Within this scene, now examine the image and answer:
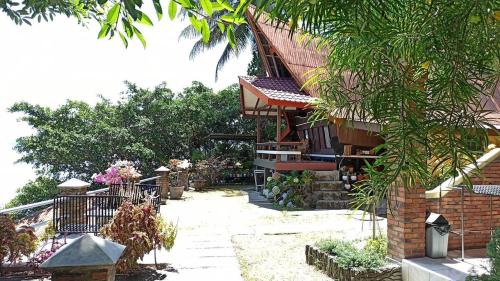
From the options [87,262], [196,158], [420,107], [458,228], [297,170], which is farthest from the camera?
[196,158]

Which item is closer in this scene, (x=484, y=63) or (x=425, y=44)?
(x=425, y=44)

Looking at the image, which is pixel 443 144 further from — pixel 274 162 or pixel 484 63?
pixel 274 162

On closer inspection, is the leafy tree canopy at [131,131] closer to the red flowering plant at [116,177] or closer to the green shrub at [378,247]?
the red flowering plant at [116,177]

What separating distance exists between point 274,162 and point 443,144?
12.9m

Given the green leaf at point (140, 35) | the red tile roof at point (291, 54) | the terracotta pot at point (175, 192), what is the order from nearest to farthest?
the green leaf at point (140, 35), the terracotta pot at point (175, 192), the red tile roof at point (291, 54)

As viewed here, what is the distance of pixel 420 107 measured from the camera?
170cm

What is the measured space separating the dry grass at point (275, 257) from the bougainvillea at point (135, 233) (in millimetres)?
1416

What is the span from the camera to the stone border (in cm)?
486

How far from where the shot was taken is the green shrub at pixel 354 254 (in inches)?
198

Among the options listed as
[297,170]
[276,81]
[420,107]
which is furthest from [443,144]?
[276,81]

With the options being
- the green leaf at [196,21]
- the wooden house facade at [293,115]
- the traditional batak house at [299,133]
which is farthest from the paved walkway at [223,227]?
the green leaf at [196,21]

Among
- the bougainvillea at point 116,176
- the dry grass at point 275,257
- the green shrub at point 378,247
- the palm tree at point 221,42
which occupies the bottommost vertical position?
the dry grass at point 275,257

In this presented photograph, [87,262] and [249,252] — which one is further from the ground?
[87,262]

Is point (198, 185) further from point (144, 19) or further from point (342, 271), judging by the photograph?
point (144, 19)
